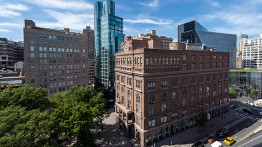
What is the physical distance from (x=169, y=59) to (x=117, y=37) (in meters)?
59.3

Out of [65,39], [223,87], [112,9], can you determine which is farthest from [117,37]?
[223,87]

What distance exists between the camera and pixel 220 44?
166500 millimetres

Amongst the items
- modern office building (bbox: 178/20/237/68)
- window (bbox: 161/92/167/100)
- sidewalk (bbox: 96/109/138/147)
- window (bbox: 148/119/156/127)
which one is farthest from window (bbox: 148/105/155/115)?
modern office building (bbox: 178/20/237/68)

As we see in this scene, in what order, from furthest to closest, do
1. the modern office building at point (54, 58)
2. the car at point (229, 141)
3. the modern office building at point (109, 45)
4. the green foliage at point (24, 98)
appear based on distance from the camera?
1. the modern office building at point (109, 45)
2. the modern office building at point (54, 58)
3. the car at point (229, 141)
4. the green foliage at point (24, 98)

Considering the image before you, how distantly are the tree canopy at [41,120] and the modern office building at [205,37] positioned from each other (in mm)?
118089

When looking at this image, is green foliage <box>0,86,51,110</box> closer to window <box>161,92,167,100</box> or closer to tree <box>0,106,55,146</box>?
tree <box>0,106,55,146</box>

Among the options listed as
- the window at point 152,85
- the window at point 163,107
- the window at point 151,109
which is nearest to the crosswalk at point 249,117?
the window at point 163,107

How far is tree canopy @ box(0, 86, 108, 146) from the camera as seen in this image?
1020 inches

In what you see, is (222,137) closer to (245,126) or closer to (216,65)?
(245,126)

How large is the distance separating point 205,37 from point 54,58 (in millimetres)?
133974

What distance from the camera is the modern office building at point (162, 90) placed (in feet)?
150

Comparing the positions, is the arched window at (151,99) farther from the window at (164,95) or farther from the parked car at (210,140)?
the parked car at (210,140)

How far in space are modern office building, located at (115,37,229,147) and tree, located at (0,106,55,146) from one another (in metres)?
25.7

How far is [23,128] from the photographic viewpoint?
26.3 m
